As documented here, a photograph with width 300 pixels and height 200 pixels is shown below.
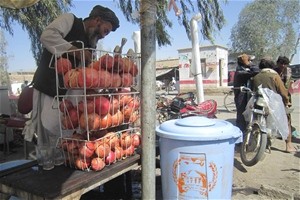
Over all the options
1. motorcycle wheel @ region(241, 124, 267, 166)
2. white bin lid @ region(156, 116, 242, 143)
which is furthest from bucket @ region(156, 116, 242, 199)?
motorcycle wheel @ region(241, 124, 267, 166)

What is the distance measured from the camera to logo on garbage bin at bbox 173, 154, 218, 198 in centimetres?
238

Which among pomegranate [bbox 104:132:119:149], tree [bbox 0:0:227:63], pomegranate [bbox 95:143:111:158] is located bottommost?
pomegranate [bbox 95:143:111:158]

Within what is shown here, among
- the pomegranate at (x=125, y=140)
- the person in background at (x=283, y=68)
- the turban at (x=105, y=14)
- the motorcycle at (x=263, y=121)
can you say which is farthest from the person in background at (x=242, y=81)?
the turban at (x=105, y=14)

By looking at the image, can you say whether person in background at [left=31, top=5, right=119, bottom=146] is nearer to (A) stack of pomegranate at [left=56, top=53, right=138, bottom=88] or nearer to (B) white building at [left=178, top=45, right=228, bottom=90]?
(A) stack of pomegranate at [left=56, top=53, right=138, bottom=88]

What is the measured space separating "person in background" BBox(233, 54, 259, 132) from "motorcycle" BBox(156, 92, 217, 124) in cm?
45

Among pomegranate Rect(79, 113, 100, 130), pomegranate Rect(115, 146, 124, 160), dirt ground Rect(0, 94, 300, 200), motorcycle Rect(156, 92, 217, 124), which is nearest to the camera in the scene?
pomegranate Rect(79, 113, 100, 130)

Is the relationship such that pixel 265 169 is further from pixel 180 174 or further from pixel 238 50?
pixel 238 50

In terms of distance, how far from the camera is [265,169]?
455cm

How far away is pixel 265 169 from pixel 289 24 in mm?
28199

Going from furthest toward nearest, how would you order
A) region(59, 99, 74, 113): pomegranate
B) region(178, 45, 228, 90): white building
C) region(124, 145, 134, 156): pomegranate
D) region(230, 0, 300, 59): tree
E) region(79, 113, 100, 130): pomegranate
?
1. region(230, 0, 300, 59): tree
2. region(178, 45, 228, 90): white building
3. region(124, 145, 134, 156): pomegranate
4. region(59, 99, 74, 113): pomegranate
5. region(79, 113, 100, 130): pomegranate

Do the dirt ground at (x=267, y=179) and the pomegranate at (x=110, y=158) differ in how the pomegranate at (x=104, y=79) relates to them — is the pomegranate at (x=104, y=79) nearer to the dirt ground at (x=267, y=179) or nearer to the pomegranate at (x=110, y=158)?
the pomegranate at (x=110, y=158)

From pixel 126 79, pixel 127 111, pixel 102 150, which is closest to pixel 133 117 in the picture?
pixel 127 111

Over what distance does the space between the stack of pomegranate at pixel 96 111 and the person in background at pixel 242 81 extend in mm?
3541

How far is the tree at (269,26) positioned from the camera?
2841 cm
